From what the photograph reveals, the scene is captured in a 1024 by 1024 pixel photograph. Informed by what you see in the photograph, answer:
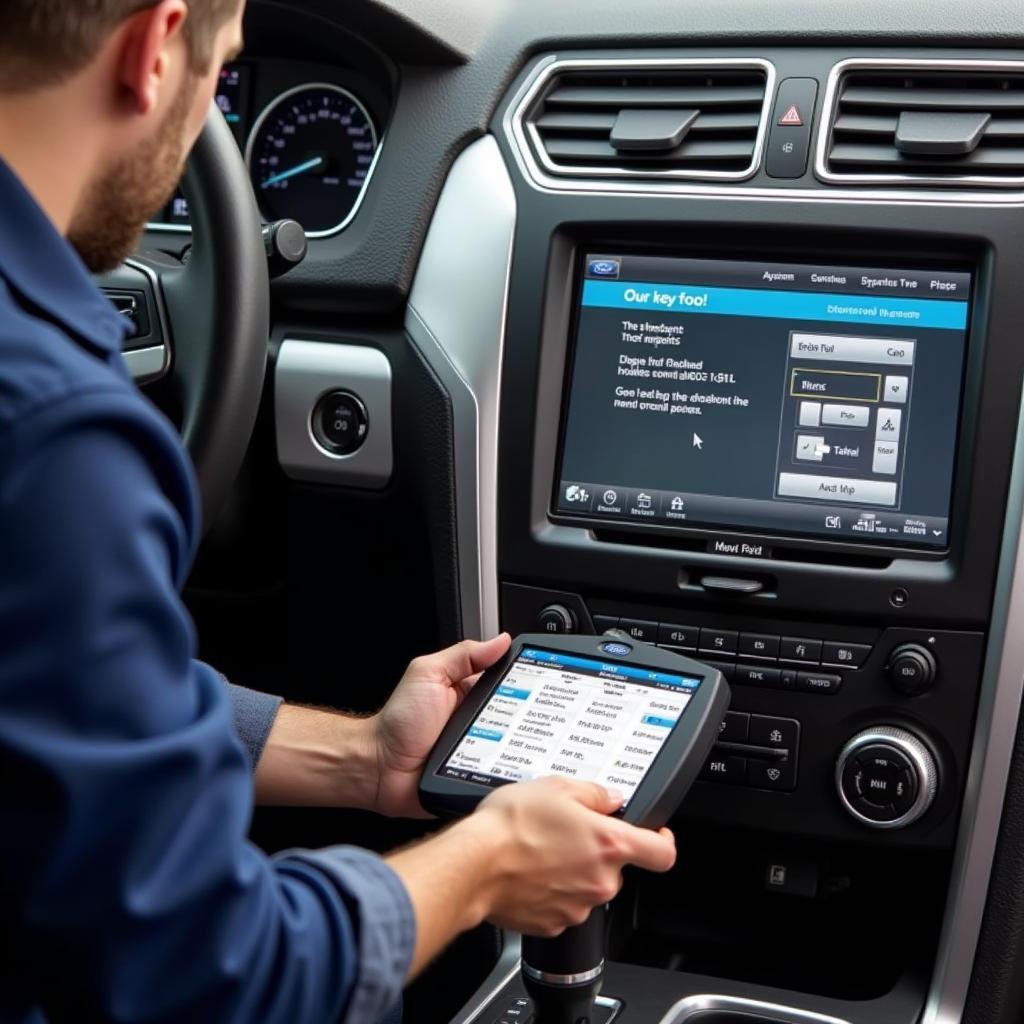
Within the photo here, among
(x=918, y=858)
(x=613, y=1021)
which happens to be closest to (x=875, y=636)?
(x=918, y=858)

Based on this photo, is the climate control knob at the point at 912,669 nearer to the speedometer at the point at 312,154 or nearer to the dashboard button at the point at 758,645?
the dashboard button at the point at 758,645

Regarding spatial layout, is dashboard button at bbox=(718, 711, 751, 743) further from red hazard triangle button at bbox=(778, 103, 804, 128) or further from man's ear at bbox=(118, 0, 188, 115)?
man's ear at bbox=(118, 0, 188, 115)

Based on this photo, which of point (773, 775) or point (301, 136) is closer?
point (773, 775)

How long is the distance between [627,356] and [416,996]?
33.2 inches

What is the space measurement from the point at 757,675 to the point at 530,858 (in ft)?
1.88

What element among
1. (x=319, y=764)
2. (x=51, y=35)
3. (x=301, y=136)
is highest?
(x=301, y=136)

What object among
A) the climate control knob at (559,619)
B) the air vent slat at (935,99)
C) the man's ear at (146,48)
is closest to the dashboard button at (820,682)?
the climate control knob at (559,619)

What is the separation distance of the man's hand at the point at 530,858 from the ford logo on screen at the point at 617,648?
0.24 meters

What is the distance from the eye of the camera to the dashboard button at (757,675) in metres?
1.59

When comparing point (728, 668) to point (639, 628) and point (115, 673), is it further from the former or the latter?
point (115, 673)

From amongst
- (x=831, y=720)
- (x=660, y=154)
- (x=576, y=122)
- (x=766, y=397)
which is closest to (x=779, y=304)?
(x=766, y=397)

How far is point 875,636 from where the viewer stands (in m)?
1.57

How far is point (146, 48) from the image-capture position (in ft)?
2.78

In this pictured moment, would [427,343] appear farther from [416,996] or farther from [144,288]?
[416,996]
